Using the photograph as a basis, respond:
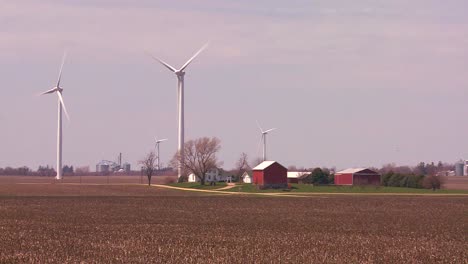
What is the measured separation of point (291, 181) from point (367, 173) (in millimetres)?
22121

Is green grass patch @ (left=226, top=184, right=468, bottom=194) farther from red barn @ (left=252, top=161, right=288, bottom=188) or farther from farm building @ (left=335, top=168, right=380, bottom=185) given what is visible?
farm building @ (left=335, top=168, right=380, bottom=185)

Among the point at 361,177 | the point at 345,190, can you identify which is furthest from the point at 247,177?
the point at 345,190

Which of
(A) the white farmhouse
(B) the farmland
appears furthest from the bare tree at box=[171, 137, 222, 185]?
(B) the farmland

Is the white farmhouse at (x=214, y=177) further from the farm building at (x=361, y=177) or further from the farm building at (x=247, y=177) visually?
the farm building at (x=361, y=177)

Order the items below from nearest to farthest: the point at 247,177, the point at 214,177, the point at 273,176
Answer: the point at 273,176 → the point at 247,177 → the point at 214,177

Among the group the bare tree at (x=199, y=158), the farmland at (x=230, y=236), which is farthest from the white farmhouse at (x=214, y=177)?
the farmland at (x=230, y=236)

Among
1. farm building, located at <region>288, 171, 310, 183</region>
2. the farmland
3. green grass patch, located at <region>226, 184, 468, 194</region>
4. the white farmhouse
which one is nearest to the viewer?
the farmland

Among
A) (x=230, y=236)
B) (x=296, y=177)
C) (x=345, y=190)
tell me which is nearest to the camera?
(x=230, y=236)

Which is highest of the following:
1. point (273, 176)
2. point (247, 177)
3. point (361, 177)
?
point (247, 177)

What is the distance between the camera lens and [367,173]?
134875mm

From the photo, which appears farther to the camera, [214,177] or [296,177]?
[214,177]

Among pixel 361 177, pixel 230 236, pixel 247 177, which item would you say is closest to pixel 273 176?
pixel 361 177

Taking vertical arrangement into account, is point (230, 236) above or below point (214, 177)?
below

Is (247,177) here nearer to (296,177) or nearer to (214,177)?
(214,177)
